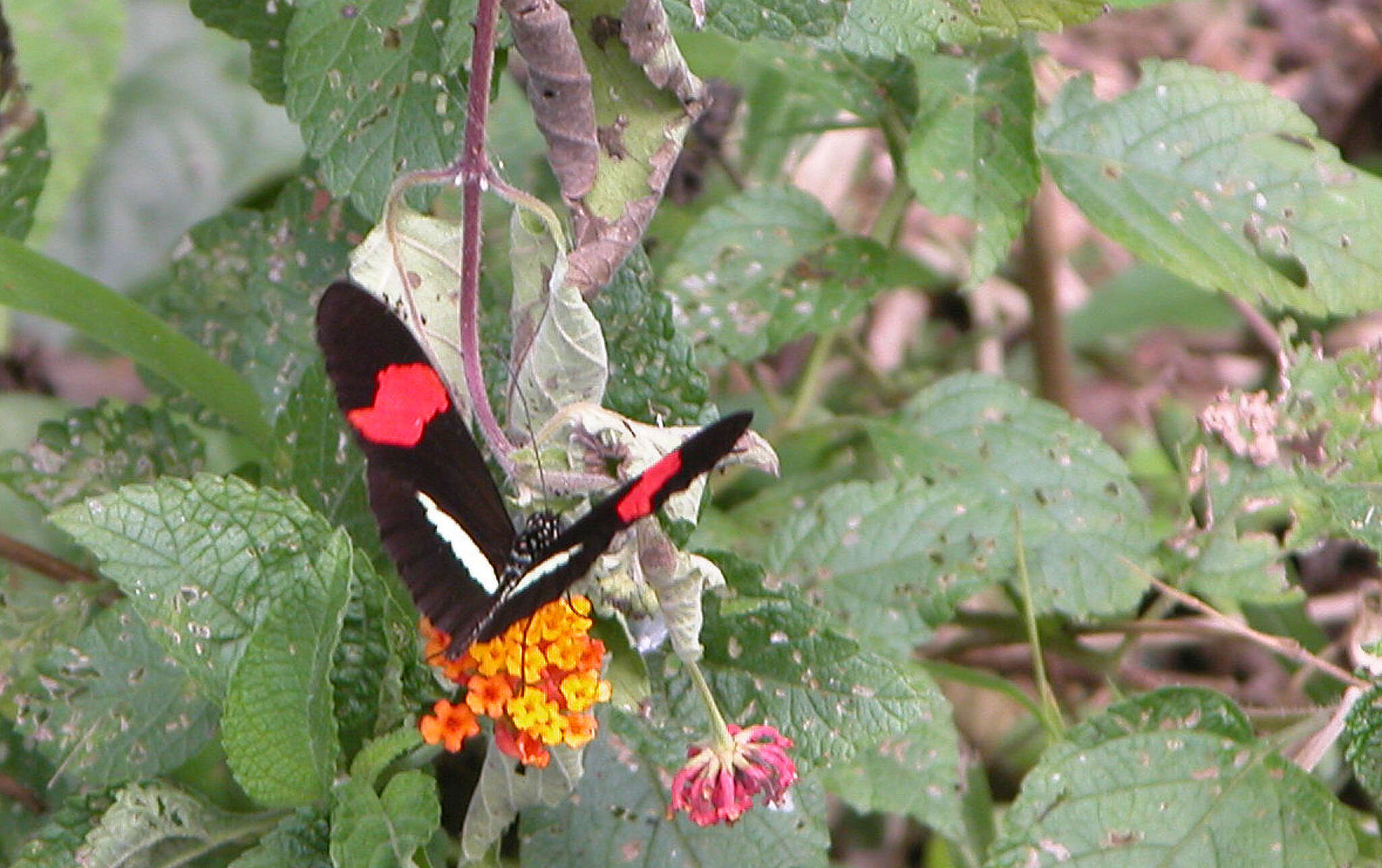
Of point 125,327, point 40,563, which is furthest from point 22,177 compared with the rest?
point 40,563

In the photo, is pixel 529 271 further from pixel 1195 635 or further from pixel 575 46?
pixel 1195 635

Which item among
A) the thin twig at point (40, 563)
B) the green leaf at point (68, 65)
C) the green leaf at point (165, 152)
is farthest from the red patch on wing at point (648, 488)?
the green leaf at point (165, 152)

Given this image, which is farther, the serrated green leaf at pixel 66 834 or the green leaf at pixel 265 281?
the green leaf at pixel 265 281

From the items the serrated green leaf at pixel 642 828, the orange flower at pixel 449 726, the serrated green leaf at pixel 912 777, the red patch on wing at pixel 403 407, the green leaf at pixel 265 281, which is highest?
the red patch on wing at pixel 403 407

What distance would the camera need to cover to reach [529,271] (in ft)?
3.56

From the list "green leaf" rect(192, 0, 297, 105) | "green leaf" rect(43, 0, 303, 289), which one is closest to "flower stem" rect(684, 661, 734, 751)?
"green leaf" rect(192, 0, 297, 105)

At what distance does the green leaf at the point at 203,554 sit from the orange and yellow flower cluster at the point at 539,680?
0.47ft

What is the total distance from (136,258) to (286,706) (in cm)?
185

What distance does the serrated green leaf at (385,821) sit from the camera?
1009 millimetres

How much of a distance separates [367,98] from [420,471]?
1.24ft

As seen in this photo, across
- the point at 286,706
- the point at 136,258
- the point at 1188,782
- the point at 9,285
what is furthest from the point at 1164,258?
the point at 136,258

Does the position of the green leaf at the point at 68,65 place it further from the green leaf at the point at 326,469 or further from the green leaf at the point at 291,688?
the green leaf at the point at 291,688

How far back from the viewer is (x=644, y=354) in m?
1.16

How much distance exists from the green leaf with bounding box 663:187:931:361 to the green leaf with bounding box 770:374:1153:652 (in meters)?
0.18
